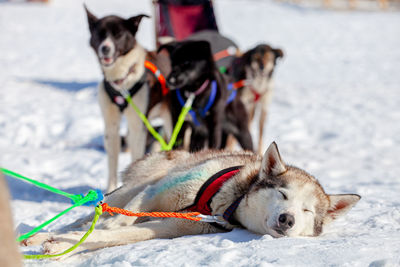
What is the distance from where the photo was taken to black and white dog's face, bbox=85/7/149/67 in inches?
150

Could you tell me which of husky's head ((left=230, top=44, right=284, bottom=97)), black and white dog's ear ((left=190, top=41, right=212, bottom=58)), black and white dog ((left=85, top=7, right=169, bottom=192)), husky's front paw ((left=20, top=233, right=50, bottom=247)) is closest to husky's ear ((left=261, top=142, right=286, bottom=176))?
husky's front paw ((left=20, top=233, right=50, bottom=247))

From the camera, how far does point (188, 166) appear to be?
2.71 metres

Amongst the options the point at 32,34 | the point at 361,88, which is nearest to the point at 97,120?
the point at 361,88

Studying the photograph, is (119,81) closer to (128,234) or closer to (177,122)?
(177,122)

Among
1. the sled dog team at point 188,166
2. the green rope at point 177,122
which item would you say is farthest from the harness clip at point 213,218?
the green rope at point 177,122

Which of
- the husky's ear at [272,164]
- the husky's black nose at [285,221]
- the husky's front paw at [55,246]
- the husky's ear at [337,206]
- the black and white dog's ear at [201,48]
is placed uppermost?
the black and white dog's ear at [201,48]

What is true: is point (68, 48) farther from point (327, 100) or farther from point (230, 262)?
point (230, 262)

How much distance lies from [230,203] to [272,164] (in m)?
0.29

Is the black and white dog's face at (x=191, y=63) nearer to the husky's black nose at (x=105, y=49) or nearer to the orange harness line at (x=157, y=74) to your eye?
the orange harness line at (x=157, y=74)

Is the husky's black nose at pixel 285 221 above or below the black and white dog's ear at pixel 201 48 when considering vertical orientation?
below

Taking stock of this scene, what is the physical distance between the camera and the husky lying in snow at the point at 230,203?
211 cm

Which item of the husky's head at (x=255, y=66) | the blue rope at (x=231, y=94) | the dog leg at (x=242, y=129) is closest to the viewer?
the blue rope at (x=231, y=94)

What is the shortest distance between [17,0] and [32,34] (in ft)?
27.1

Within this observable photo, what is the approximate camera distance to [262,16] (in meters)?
20.5
